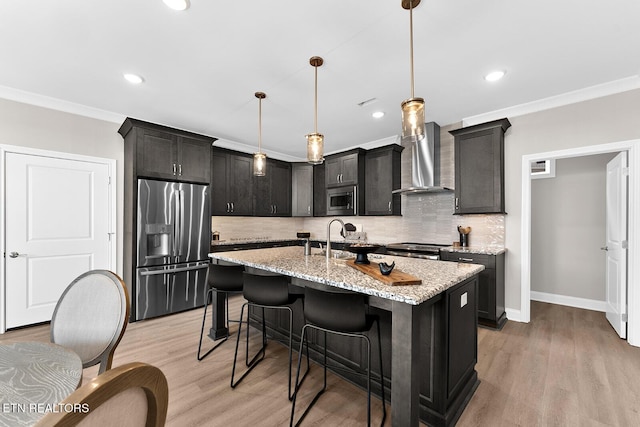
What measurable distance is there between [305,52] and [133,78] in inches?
71.4

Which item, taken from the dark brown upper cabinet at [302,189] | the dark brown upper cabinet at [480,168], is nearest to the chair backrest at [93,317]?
the dark brown upper cabinet at [480,168]

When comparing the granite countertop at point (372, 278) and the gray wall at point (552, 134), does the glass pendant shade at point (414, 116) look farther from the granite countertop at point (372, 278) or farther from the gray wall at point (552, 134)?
the gray wall at point (552, 134)

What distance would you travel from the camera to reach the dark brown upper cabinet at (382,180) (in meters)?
4.75

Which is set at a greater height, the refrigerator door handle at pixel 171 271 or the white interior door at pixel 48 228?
the white interior door at pixel 48 228

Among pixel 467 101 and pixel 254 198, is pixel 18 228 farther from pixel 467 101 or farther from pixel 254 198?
pixel 467 101

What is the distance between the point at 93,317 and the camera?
1517mm

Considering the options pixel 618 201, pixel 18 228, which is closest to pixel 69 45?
pixel 18 228

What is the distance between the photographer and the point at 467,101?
347cm

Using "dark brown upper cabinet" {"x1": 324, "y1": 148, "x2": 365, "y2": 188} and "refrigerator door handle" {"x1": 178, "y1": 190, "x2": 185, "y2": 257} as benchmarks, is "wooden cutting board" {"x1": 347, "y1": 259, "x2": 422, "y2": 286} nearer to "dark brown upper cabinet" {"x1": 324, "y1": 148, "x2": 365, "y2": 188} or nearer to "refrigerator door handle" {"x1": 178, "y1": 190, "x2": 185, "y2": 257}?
"refrigerator door handle" {"x1": 178, "y1": 190, "x2": 185, "y2": 257}

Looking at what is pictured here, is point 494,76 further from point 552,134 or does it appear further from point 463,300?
point 463,300

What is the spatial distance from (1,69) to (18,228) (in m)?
1.68

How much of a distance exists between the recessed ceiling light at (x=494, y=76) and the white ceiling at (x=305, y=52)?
0.27 feet

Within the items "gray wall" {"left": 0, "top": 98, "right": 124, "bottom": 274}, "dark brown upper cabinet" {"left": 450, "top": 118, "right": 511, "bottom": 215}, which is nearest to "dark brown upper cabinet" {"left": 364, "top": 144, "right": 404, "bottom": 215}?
"dark brown upper cabinet" {"left": 450, "top": 118, "right": 511, "bottom": 215}

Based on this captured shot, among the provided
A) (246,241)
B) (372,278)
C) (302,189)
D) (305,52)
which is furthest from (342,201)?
(372,278)
